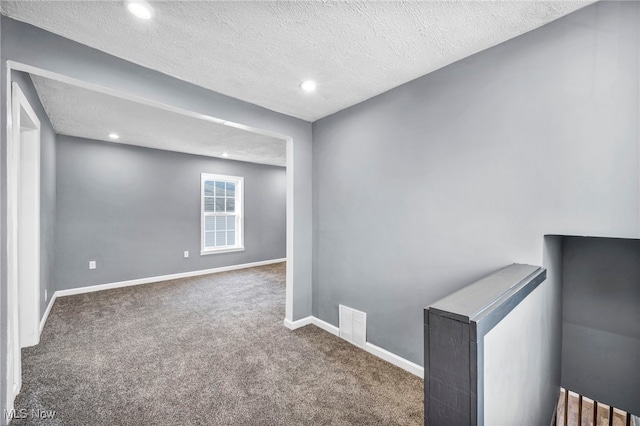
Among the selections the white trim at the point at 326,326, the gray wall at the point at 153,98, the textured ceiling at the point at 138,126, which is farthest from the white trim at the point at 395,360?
the textured ceiling at the point at 138,126

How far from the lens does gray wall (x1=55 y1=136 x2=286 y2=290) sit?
165 inches

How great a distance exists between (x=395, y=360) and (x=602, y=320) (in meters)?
1.49

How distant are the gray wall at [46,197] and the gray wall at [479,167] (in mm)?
3306

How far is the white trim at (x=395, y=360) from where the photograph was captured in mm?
2219

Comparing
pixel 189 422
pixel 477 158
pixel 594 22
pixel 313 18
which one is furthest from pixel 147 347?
pixel 594 22

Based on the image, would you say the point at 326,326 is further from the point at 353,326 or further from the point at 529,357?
the point at 529,357

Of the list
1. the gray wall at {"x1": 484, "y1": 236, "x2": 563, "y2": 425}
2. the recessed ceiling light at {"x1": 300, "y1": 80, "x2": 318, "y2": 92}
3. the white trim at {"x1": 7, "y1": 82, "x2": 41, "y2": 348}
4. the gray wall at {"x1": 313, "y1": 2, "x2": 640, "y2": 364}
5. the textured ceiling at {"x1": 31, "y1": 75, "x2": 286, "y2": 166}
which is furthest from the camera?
the textured ceiling at {"x1": 31, "y1": 75, "x2": 286, "y2": 166}

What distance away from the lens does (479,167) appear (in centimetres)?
190

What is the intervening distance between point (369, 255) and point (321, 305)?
3.24 ft

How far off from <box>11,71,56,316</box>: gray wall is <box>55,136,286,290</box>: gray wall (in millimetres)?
273

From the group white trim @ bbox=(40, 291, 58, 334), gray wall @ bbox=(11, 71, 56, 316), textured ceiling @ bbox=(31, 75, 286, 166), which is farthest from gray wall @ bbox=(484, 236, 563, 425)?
white trim @ bbox=(40, 291, 58, 334)

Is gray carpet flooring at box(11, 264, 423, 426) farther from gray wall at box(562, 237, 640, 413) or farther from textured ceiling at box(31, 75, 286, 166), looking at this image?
textured ceiling at box(31, 75, 286, 166)

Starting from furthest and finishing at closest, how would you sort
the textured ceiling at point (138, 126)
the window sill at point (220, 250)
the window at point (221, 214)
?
the window at point (221, 214) < the window sill at point (220, 250) < the textured ceiling at point (138, 126)

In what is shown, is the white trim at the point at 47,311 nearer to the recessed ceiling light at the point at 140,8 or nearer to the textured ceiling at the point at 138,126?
the textured ceiling at the point at 138,126
